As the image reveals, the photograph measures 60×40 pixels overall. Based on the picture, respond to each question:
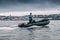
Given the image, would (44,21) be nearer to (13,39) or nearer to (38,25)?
(38,25)

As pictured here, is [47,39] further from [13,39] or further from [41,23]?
[41,23]

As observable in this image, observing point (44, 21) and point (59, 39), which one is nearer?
point (59, 39)

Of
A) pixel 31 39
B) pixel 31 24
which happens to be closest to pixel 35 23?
pixel 31 24

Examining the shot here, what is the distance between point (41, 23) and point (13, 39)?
100ft

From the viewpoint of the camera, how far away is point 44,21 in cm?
6009

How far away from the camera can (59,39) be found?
28547mm

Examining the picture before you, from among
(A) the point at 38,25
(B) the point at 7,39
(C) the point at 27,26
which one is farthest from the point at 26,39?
(A) the point at 38,25

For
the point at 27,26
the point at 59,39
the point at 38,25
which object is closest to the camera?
the point at 59,39

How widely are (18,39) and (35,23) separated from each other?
27952mm

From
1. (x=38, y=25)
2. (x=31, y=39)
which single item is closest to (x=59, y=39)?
(x=31, y=39)

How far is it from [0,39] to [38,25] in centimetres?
3022

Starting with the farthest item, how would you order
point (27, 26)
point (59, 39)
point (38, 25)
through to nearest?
point (38, 25)
point (27, 26)
point (59, 39)

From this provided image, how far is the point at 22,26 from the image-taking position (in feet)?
181

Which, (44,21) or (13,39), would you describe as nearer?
(13,39)
